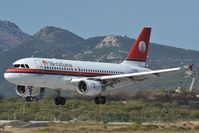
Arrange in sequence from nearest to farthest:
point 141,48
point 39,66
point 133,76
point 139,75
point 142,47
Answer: point 39,66 → point 139,75 → point 133,76 → point 141,48 → point 142,47

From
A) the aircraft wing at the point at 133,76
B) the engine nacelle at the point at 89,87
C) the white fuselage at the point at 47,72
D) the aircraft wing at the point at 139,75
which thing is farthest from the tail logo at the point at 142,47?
the engine nacelle at the point at 89,87

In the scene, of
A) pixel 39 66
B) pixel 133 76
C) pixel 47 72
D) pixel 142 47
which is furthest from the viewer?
pixel 142 47

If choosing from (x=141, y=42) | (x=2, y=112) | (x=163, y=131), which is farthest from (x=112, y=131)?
(x=2, y=112)

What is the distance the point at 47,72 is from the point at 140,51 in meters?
20.7

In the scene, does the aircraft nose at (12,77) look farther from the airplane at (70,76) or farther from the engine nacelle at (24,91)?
the engine nacelle at (24,91)

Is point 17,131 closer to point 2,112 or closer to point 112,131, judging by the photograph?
point 112,131

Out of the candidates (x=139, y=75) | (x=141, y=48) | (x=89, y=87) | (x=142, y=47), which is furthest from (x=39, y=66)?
(x=142, y=47)

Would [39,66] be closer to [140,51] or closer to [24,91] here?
[24,91]

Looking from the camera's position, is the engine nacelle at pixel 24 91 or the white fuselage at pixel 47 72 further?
the engine nacelle at pixel 24 91

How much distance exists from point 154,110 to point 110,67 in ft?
126

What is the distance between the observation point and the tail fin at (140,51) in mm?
95750

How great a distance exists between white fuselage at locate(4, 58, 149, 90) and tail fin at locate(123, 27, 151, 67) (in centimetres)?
1071

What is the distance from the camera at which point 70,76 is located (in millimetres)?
83062

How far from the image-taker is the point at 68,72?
82875mm
